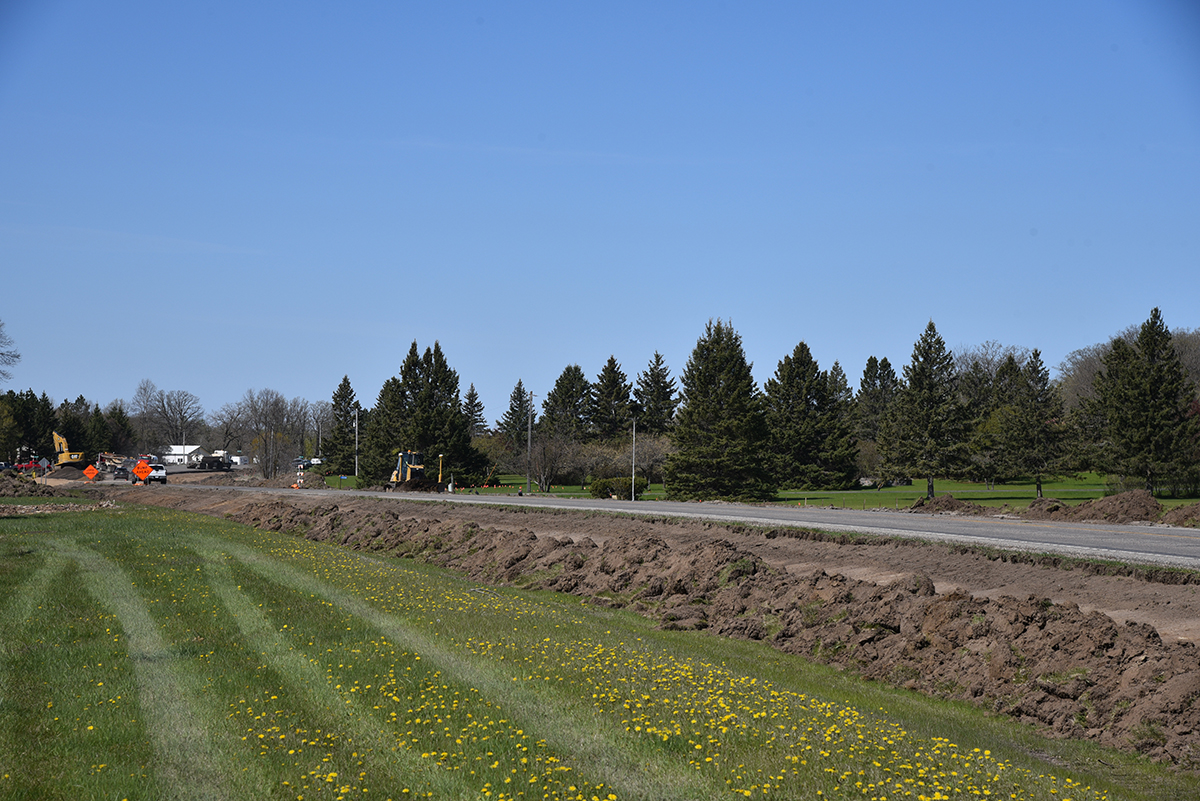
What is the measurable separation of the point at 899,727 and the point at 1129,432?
176 ft

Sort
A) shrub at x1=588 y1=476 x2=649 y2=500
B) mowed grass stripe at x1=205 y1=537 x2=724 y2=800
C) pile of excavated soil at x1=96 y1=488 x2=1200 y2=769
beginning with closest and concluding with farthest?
mowed grass stripe at x1=205 y1=537 x2=724 y2=800 → pile of excavated soil at x1=96 y1=488 x2=1200 y2=769 → shrub at x1=588 y1=476 x2=649 y2=500

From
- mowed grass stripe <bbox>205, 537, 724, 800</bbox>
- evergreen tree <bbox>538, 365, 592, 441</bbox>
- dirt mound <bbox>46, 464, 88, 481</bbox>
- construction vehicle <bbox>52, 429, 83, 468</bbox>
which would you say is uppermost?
evergreen tree <bbox>538, 365, 592, 441</bbox>

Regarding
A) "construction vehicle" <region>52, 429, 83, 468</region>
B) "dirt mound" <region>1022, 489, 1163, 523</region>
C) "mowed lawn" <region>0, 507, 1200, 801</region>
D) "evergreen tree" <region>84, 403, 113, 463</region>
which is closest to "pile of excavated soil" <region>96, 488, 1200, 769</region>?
"mowed lawn" <region>0, 507, 1200, 801</region>

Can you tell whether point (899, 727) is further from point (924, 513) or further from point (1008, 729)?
point (924, 513)

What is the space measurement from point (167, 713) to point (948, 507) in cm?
3389

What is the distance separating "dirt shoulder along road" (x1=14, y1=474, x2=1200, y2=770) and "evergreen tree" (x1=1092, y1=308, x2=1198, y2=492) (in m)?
39.7

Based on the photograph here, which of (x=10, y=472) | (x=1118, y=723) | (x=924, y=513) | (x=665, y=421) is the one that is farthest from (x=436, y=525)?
(x=665, y=421)

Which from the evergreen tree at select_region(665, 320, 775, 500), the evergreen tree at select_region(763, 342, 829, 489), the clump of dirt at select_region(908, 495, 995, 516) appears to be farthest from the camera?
the evergreen tree at select_region(763, 342, 829, 489)

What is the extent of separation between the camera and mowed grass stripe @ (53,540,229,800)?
7.03m

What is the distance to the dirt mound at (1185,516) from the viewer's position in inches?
1042

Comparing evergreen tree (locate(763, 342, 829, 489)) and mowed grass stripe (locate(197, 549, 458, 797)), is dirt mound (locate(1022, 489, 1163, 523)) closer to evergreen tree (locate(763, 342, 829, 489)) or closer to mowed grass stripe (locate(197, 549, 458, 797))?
mowed grass stripe (locate(197, 549, 458, 797))

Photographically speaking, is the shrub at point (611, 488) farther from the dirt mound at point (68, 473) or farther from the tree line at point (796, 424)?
the dirt mound at point (68, 473)

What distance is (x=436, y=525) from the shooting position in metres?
28.5

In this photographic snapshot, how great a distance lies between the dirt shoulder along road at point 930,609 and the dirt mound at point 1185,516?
11.6 m
